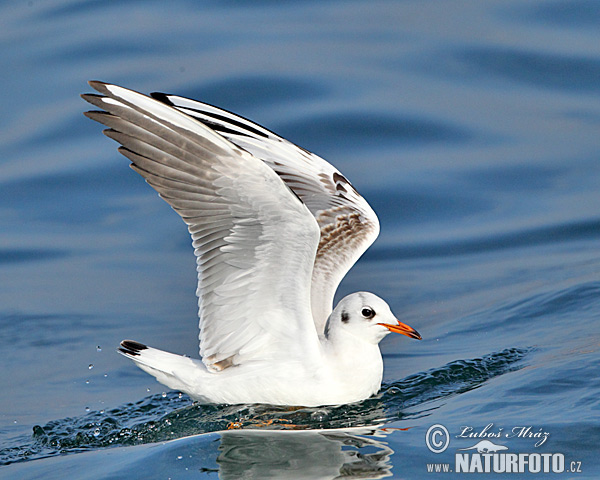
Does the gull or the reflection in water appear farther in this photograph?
the gull

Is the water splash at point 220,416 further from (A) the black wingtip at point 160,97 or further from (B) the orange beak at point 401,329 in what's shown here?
(A) the black wingtip at point 160,97

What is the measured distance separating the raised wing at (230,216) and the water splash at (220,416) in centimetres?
47

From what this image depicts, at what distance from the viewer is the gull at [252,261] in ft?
20.0

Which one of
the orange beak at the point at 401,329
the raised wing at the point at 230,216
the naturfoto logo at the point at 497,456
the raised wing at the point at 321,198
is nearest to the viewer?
the naturfoto logo at the point at 497,456

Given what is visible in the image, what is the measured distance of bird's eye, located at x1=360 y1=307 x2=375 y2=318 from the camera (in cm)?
691

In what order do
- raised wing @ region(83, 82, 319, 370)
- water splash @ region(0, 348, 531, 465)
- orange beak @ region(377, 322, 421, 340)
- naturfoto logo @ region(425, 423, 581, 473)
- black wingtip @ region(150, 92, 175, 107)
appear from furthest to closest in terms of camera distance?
1. orange beak @ region(377, 322, 421, 340)
2. water splash @ region(0, 348, 531, 465)
3. black wingtip @ region(150, 92, 175, 107)
4. raised wing @ region(83, 82, 319, 370)
5. naturfoto logo @ region(425, 423, 581, 473)

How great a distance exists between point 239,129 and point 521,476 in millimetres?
3513

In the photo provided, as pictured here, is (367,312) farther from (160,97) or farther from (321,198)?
(160,97)

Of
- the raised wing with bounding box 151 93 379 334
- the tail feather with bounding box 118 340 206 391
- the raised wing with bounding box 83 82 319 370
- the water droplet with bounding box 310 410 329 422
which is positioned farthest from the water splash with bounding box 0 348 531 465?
the raised wing with bounding box 151 93 379 334

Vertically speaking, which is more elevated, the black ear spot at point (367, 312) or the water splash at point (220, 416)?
the black ear spot at point (367, 312)

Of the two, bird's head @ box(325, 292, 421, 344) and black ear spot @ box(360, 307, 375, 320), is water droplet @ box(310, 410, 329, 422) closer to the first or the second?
bird's head @ box(325, 292, 421, 344)

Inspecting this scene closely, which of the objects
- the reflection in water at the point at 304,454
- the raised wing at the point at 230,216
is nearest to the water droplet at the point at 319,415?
the reflection in water at the point at 304,454

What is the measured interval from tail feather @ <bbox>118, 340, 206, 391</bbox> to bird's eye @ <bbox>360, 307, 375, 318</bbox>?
1220mm

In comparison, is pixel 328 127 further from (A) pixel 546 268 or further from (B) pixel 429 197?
(A) pixel 546 268
